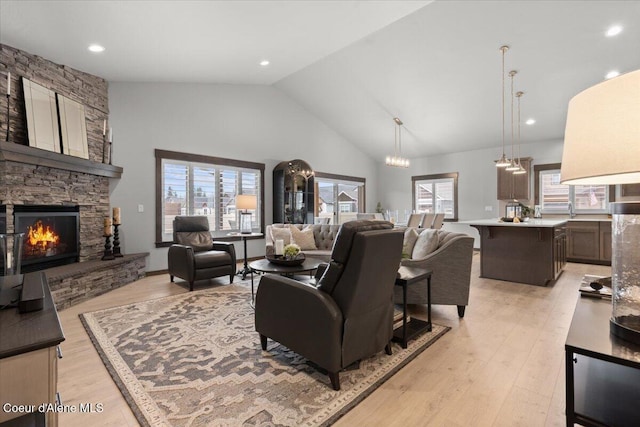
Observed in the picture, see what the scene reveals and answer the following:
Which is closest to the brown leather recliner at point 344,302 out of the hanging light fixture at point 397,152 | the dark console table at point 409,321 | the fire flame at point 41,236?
the dark console table at point 409,321

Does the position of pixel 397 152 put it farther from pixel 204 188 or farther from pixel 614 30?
pixel 204 188

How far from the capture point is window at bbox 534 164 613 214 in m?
6.55

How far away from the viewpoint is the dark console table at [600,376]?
39.0 inches

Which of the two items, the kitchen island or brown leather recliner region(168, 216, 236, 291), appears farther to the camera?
the kitchen island

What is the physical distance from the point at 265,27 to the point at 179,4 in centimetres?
108

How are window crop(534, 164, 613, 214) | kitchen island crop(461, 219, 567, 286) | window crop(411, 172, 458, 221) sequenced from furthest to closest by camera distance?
1. window crop(411, 172, 458, 221)
2. window crop(534, 164, 613, 214)
3. kitchen island crop(461, 219, 567, 286)

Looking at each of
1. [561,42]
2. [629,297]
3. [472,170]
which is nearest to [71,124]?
[629,297]

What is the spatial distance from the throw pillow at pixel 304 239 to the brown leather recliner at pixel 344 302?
286 cm

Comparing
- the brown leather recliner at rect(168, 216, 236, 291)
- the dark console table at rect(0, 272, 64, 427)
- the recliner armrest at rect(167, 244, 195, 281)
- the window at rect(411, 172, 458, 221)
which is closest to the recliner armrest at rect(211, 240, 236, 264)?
the brown leather recliner at rect(168, 216, 236, 291)

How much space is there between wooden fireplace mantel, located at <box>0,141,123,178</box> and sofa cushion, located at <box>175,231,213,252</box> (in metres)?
1.38

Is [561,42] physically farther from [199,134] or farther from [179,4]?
[199,134]

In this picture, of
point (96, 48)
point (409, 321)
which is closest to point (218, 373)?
point (409, 321)

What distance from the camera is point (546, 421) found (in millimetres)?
1671

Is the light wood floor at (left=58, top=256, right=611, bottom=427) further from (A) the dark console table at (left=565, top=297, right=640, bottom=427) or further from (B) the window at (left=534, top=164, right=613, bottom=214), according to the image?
(B) the window at (left=534, top=164, right=613, bottom=214)
